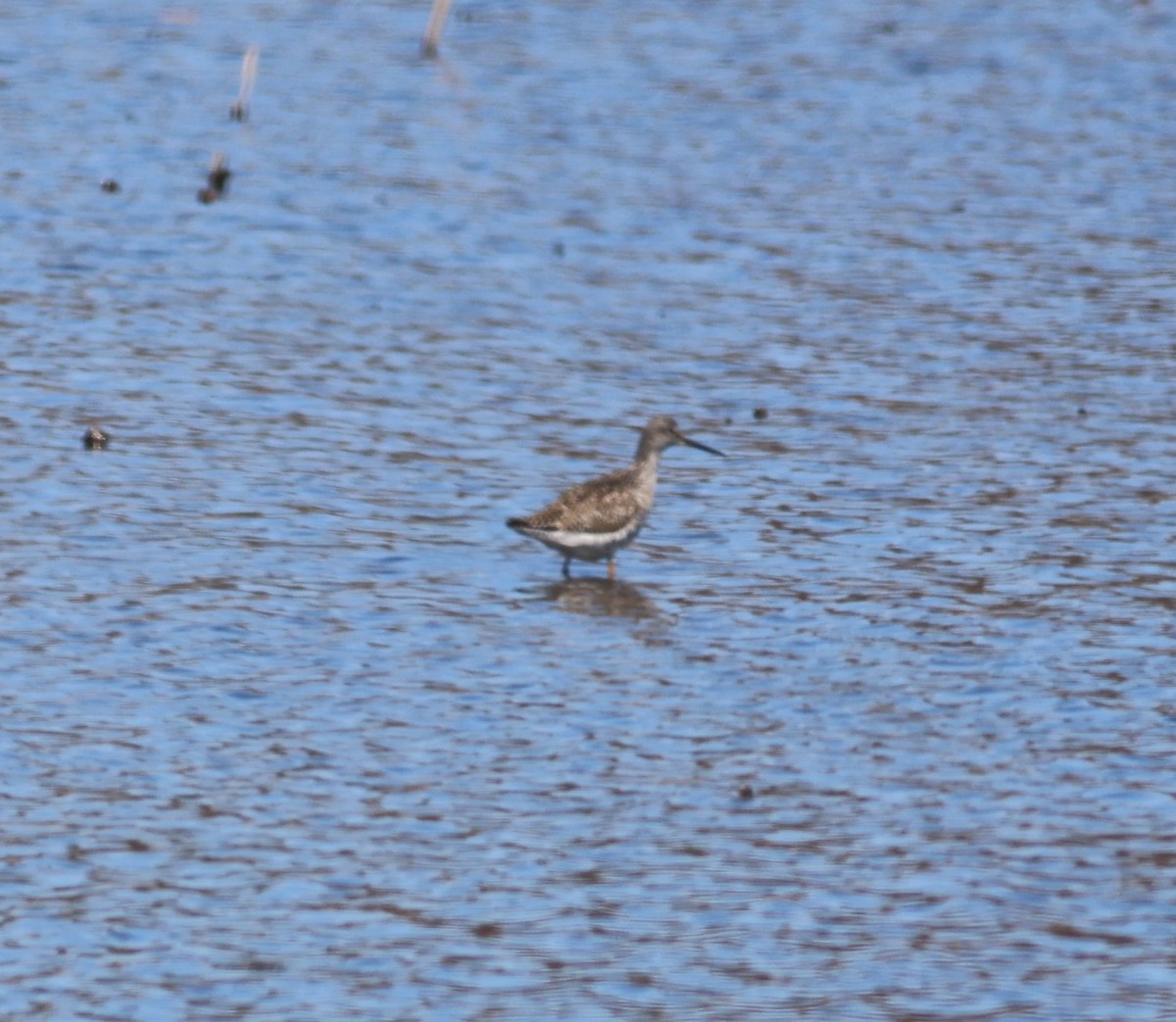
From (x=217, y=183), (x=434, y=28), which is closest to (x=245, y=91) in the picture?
(x=217, y=183)

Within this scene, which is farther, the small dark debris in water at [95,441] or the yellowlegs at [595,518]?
the small dark debris in water at [95,441]

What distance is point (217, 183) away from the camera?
86.6 ft

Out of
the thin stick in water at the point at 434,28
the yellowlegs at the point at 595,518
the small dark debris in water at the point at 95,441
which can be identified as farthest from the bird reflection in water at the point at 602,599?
the thin stick in water at the point at 434,28

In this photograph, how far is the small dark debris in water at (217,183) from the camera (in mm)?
26062

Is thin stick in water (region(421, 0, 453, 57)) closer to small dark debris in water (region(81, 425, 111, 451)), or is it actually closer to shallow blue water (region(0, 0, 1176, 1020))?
shallow blue water (region(0, 0, 1176, 1020))

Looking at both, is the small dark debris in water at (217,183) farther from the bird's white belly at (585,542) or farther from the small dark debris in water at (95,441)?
the bird's white belly at (585,542)

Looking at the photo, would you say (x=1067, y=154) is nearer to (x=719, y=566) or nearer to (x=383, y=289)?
(x=383, y=289)

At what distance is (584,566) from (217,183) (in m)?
11.5

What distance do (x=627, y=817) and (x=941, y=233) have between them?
15.1 metres

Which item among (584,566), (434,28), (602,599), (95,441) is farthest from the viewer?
(434,28)

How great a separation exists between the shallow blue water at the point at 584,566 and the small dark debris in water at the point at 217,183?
30 centimetres

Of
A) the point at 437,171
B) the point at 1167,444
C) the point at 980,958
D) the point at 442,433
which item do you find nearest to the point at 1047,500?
the point at 1167,444

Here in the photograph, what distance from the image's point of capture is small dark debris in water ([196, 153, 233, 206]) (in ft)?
85.5

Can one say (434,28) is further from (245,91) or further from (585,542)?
(585,542)
